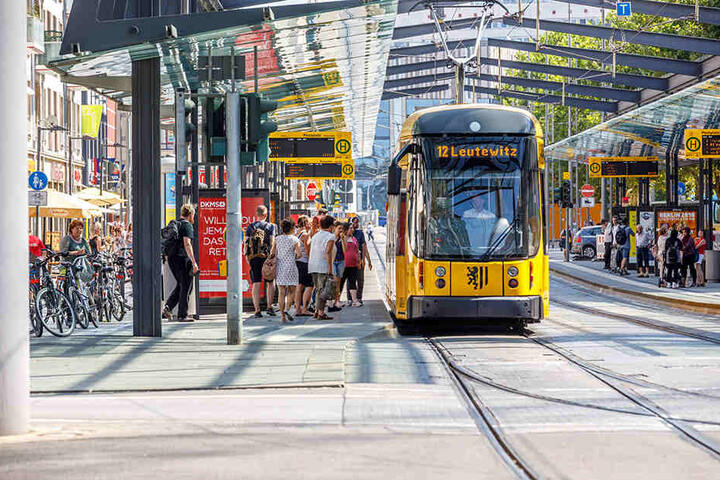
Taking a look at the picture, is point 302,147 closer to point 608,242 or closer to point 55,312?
point 55,312

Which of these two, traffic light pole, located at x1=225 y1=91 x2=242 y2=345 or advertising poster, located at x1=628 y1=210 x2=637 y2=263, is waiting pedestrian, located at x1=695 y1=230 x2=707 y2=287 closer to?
advertising poster, located at x1=628 y1=210 x2=637 y2=263

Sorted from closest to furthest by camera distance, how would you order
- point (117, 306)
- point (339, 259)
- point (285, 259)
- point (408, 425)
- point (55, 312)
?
1. point (408, 425)
2. point (55, 312)
3. point (285, 259)
4. point (117, 306)
5. point (339, 259)

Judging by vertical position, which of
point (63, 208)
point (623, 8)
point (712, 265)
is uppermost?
point (623, 8)

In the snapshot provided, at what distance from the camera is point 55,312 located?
1800 centimetres

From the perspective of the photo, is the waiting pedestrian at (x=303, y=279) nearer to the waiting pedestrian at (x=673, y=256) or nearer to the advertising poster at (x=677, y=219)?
the waiting pedestrian at (x=673, y=256)

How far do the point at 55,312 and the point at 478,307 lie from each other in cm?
593

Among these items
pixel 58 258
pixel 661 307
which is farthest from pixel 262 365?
pixel 661 307

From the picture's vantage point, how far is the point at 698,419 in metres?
10.0

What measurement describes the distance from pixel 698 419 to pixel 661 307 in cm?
1794

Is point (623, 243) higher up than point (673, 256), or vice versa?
point (623, 243)

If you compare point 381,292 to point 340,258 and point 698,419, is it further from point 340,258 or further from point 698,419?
point 698,419

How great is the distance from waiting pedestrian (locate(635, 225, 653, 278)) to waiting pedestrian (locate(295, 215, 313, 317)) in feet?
57.3

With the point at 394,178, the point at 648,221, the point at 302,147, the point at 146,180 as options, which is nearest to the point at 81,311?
the point at 146,180

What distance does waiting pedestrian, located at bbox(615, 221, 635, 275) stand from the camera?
134 feet
